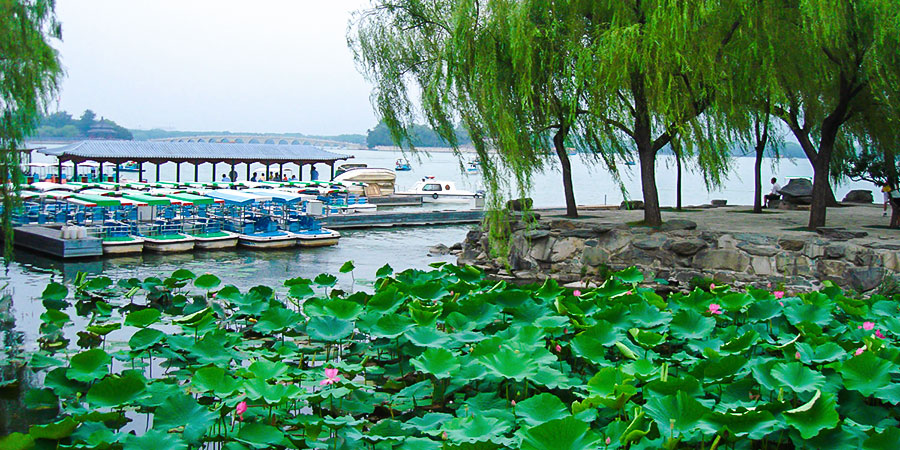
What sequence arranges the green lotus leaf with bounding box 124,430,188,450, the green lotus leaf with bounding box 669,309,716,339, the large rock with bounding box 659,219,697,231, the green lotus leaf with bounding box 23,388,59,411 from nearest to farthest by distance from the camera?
the green lotus leaf with bounding box 124,430,188,450
the green lotus leaf with bounding box 23,388,59,411
the green lotus leaf with bounding box 669,309,716,339
the large rock with bounding box 659,219,697,231

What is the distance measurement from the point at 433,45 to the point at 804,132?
27.2 feet

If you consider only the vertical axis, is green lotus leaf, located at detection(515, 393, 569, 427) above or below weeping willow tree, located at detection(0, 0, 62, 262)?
below

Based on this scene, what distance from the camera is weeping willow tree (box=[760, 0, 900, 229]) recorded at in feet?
42.9

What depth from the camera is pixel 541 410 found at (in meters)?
5.04

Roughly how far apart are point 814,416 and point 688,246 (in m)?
10.2

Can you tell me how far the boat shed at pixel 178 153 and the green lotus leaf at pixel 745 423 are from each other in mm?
34774

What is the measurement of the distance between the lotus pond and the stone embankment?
4.79 metres

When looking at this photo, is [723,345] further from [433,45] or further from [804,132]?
[804,132]

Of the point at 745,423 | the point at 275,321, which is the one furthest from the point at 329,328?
the point at 745,423

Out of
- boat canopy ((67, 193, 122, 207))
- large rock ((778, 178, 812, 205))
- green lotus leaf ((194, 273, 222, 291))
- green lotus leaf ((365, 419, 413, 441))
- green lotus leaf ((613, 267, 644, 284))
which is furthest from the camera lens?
large rock ((778, 178, 812, 205))

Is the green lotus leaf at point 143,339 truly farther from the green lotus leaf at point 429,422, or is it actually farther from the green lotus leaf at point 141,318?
the green lotus leaf at point 429,422

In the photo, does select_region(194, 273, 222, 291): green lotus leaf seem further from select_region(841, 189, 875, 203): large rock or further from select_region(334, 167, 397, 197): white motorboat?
select_region(334, 167, 397, 197): white motorboat

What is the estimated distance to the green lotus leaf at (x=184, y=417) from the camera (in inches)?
198

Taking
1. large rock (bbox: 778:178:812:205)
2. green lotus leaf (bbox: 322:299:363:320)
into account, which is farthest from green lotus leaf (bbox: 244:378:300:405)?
large rock (bbox: 778:178:812:205)
